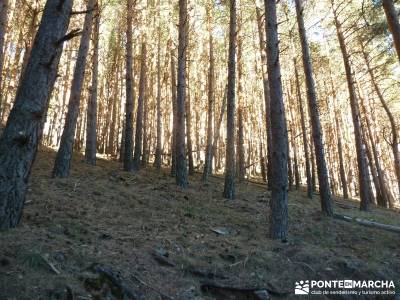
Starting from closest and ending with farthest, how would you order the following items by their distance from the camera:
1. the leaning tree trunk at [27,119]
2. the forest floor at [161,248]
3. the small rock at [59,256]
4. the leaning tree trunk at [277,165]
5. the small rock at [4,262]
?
the small rock at [4,262]
the forest floor at [161,248]
the small rock at [59,256]
the leaning tree trunk at [27,119]
the leaning tree trunk at [277,165]

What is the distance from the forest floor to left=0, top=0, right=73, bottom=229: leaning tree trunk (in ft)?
1.64

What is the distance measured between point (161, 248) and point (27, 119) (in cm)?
290

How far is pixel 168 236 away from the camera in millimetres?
6188

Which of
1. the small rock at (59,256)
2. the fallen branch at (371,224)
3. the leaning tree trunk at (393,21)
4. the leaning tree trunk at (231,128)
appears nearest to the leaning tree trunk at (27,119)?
the small rock at (59,256)

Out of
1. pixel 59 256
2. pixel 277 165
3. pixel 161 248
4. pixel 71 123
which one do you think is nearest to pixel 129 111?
pixel 71 123

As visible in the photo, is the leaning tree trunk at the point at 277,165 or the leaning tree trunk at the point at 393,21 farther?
the leaning tree trunk at the point at 393,21

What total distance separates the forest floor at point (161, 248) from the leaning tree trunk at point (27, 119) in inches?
19.7

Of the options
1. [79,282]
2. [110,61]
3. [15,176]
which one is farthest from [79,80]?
[110,61]

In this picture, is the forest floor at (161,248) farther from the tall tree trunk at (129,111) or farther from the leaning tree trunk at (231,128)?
the tall tree trunk at (129,111)

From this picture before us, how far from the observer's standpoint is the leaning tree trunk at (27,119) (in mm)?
4508

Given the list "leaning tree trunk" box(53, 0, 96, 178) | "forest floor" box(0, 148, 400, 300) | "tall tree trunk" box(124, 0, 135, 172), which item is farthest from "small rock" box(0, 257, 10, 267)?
"tall tree trunk" box(124, 0, 135, 172)

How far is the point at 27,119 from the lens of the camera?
4.60 meters

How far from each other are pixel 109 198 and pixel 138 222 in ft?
5.55

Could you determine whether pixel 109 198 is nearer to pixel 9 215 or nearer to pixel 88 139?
pixel 9 215
